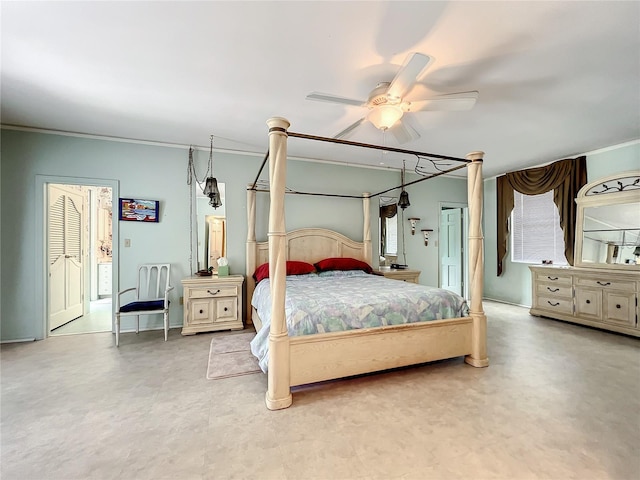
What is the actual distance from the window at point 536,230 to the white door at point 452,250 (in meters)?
0.98

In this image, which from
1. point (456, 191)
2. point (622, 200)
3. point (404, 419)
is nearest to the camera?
point (404, 419)

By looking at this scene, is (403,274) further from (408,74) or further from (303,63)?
A: (303,63)

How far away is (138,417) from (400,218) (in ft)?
15.5

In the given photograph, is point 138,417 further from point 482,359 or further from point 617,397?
point 617,397

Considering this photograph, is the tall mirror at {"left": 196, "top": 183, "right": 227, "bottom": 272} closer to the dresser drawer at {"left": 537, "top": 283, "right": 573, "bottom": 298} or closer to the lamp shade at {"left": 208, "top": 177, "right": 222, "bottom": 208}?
the lamp shade at {"left": 208, "top": 177, "right": 222, "bottom": 208}

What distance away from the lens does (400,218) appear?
5.38 meters

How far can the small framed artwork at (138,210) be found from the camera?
3.80 meters

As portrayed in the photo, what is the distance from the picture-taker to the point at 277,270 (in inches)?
79.7

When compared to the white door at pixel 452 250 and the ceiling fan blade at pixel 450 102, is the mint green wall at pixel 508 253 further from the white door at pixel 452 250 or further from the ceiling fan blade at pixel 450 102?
the ceiling fan blade at pixel 450 102

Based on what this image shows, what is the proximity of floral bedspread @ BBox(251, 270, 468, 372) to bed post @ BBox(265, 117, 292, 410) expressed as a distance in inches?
6.0

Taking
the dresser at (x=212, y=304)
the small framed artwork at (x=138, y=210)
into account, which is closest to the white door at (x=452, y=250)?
the dresser at (x=212, y=304)

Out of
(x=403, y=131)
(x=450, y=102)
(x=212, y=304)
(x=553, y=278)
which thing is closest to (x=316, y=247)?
(x=212, y=304)

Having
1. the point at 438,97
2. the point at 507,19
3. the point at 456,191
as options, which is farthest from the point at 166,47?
the point at 456,191

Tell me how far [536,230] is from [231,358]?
5.49 metres
